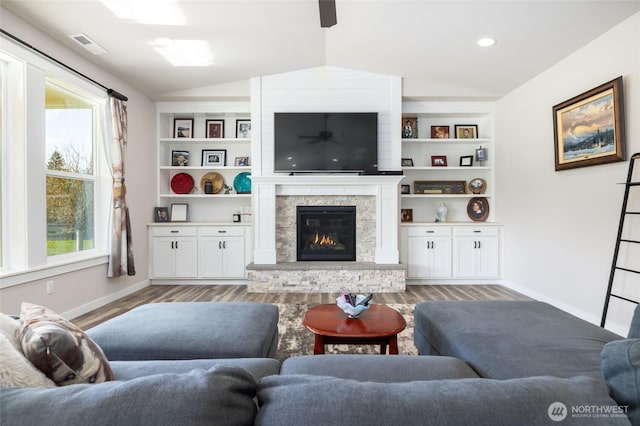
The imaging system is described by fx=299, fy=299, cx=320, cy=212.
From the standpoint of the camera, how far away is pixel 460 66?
3.63 m

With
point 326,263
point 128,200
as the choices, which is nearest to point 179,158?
point 128,200

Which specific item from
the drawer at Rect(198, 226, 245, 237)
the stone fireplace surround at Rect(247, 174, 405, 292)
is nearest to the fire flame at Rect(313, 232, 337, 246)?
the stone fireplace surround at Rect(247, 174, 405, 292)

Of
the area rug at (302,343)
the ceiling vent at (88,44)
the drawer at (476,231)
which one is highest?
the ceiling vent at (88,44)

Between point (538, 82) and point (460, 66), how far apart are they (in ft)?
3.02

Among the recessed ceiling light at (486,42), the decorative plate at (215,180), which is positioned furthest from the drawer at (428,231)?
the decorative plate at (215,180)

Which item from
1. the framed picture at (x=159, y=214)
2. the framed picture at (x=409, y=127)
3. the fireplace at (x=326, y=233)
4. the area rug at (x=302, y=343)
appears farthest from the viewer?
the framed picture at (x=409, y=127)

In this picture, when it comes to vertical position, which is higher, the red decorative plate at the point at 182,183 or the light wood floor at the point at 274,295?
the red decorative plate at the point at 182,183

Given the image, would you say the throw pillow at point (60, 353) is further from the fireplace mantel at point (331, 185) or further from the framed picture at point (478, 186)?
the framed picture at point (478, 186)

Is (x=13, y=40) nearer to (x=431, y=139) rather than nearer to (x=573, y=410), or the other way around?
(x=573, y=410)

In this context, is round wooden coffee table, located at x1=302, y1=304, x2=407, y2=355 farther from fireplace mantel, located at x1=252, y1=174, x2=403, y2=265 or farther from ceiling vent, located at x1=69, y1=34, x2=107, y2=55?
ceiling vent, located at x1=69, y1=34, x2=107, y2=55

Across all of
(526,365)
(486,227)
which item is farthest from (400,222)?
(526,365)

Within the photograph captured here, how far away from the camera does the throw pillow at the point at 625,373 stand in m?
0.61

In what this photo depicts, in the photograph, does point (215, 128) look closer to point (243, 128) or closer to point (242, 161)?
point (243, 128)

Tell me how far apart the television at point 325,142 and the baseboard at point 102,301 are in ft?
7.95
